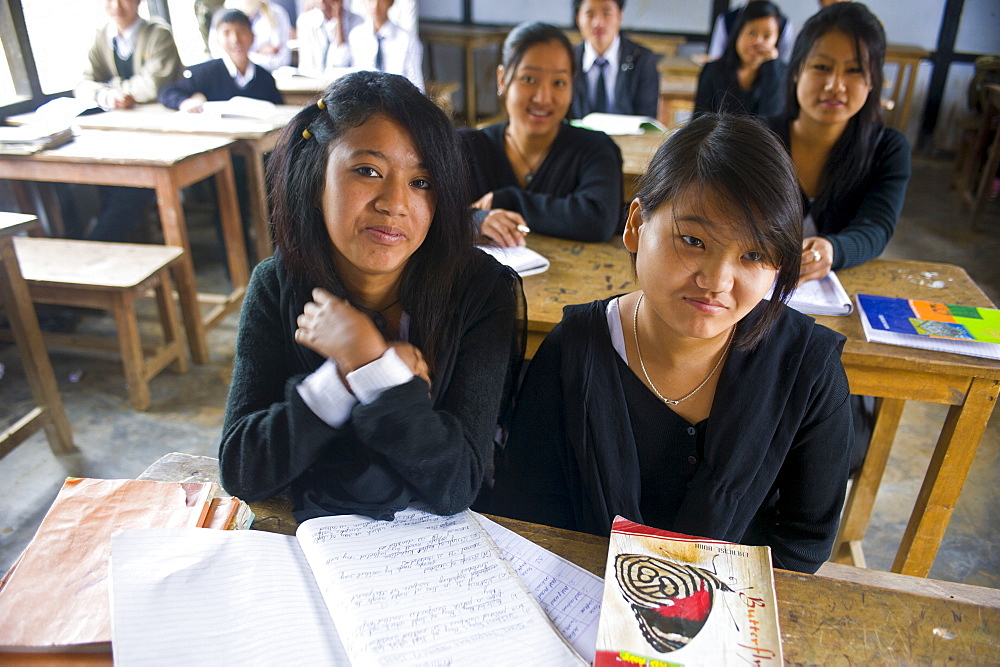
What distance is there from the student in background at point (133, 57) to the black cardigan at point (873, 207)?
347 centimetres

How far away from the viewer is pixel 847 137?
1.73m

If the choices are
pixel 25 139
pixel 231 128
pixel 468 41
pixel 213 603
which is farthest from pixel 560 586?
pixel 468 41

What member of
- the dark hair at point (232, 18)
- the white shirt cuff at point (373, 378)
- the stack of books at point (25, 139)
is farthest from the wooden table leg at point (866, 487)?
the dark hair at point (232, 18)

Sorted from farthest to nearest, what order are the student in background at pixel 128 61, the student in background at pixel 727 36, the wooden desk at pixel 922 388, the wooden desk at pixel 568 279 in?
the student in background at pixel 727 36 → the student in background at pixel 128 61 → the wooden desk at pixel 568 279 → the wooden desk at pixel 922 388

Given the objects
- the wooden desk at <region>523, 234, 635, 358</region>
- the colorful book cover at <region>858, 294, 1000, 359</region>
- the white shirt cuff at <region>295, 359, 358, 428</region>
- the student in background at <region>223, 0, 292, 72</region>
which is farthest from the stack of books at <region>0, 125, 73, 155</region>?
the student in background at <region>223, 0, 292, 72</region>

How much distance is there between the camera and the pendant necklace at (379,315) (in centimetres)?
100

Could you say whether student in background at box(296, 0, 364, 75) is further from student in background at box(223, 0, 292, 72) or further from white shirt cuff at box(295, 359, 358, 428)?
white shirt cuff at box(295, 359, 358, 428)

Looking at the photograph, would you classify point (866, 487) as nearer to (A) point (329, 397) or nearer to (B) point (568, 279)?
(B) point (568, 279)

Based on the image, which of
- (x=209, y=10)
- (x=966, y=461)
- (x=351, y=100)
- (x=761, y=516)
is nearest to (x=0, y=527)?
(x=351, y=100)

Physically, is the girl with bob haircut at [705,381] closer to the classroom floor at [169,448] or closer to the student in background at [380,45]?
the classroom floor at [169,448]

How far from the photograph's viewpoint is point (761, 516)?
42.3 inches

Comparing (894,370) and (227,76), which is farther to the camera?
(227,76)

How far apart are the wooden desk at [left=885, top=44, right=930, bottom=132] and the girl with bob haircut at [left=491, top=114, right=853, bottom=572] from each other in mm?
4909

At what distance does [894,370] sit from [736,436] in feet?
1.62
